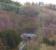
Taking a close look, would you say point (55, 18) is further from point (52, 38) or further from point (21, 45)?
point (21, 45)

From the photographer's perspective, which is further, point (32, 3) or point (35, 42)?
point (32, 3)

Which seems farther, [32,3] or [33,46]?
[32,3]

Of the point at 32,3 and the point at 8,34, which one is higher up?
the point at 32,3

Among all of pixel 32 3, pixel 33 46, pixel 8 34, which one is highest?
pixel 32 3

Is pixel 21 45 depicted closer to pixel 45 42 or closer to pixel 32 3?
pixel 45 42

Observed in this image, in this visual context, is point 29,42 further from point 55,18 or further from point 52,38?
point 55,18

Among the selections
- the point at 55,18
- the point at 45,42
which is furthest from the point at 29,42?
the point at 55,18

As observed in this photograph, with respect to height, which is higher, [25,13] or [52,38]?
[25,13]

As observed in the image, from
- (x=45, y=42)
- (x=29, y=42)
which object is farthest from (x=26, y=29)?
(x=45, y=42)
